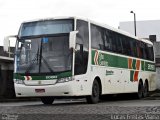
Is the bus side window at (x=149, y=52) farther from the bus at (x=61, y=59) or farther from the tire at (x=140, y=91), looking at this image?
the bus at (x=61, y=59)

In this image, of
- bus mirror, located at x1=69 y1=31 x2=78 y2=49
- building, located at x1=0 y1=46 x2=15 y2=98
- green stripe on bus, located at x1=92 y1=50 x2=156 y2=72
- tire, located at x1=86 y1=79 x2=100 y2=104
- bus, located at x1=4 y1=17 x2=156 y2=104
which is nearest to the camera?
bus mirror, located at x1=69 y1=31 x2=78 y2=49

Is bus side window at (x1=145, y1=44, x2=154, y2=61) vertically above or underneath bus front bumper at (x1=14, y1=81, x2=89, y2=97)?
above

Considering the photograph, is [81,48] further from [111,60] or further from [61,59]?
[111,60]

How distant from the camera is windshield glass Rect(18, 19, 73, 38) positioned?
17.8 meters

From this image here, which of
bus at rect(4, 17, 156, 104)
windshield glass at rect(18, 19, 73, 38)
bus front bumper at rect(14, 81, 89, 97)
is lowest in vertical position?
bus front bumper at rect(14, 81, 89, 97)

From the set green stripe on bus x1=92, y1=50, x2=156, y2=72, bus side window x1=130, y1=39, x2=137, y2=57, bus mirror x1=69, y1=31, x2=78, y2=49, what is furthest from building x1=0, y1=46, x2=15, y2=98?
bus mirror x1=69, y1=31, x2=78, y2=49

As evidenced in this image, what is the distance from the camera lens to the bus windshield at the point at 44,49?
56.4ft

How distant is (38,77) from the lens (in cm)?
1725

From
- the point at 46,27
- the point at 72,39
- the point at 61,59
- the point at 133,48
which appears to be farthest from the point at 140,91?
the point at 72,39

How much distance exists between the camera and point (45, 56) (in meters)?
17.4

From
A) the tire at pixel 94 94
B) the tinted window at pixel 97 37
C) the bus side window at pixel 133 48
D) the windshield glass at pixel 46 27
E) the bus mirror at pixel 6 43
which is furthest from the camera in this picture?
the bus side window at pixel 133 48

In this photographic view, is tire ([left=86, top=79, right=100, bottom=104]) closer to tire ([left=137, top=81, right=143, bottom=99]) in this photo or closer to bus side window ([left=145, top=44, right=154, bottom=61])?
tire ([left=137, top=81, right=143, bottom=99])

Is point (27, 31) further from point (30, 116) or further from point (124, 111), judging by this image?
point (124, 111)

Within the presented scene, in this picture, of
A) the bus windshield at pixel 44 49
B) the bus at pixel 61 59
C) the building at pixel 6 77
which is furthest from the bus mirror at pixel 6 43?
the building at pixel 6 77
